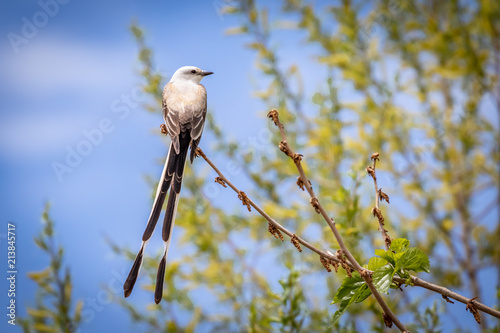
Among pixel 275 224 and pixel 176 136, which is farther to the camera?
pixel 176 136

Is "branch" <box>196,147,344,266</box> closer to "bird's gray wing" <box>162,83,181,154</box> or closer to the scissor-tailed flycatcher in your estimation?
the scissor-tailed flycatcher

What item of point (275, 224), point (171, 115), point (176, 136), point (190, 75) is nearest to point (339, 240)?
point (275, 224)

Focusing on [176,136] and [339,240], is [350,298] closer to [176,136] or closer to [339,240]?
[339,240]

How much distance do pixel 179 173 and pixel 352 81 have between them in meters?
1.61

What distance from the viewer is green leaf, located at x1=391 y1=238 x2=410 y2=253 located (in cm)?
80

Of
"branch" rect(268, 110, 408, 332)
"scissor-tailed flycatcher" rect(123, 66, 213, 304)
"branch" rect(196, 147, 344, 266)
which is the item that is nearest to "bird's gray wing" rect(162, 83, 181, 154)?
"scissor-tailed flycatcher" rect(123, 66, 213, 304)

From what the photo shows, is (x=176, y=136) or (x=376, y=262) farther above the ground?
(x=176, y=136)

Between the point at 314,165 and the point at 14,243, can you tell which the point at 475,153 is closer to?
the point at 314,165

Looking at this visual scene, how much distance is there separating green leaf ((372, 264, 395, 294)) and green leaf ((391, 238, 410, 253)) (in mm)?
33

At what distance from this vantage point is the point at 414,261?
0.78 m

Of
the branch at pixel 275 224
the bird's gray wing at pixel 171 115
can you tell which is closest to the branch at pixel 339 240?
the branch at pixel 275 224

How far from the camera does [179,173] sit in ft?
3.83

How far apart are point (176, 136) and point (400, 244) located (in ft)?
2.25

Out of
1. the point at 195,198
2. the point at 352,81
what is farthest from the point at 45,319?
the point at 352,81
